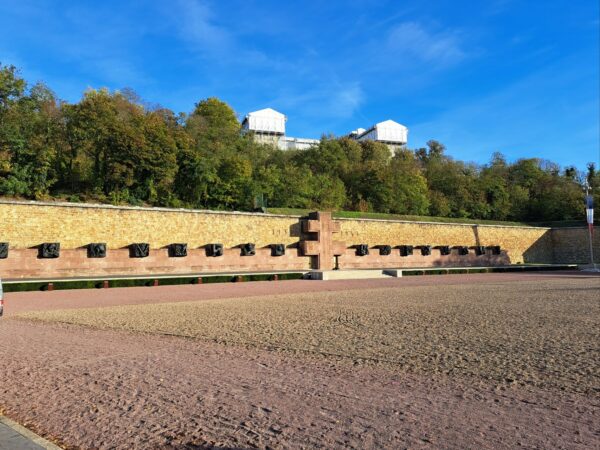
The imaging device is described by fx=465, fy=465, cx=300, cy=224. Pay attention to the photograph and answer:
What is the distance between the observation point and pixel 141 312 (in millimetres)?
13148

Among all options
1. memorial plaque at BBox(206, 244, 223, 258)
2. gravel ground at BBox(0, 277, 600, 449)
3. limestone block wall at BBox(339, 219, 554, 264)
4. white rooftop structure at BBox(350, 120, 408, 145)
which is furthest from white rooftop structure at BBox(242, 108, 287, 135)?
gravel ground at BBox(0, 277, 600, 449)

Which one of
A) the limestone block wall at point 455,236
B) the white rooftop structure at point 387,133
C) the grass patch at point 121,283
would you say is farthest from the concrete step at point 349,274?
the white rooftop structure at point 387,133

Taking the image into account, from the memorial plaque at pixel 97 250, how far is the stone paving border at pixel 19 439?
2609 cm

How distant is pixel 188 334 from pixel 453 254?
40.8 m

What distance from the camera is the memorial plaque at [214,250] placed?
33.1m

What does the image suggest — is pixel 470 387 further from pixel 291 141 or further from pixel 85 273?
pixel 291 141

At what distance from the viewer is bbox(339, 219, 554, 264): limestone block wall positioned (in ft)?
139

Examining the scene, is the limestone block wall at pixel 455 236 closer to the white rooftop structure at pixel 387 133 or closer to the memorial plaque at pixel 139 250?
the memorial plaque at pixel 139 250

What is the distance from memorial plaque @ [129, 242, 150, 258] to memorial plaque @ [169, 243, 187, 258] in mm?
1641

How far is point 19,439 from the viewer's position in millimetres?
3875

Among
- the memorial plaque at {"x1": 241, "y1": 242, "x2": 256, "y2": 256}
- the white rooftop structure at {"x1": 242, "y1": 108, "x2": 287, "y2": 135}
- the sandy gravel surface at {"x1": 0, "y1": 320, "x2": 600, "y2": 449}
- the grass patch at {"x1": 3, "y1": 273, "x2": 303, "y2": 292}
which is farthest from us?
the white rooftop structure at {"x1": 242, "y1": 108, "x2": 287, "y2": 135}

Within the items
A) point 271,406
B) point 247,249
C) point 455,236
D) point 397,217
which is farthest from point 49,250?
point 455,236

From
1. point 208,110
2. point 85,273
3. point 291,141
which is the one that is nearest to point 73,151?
point 85,273

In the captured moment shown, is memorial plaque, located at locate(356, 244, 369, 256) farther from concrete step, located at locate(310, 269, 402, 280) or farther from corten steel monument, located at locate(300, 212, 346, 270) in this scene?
concrete step, located at locate(310, 269, 402, 280)
